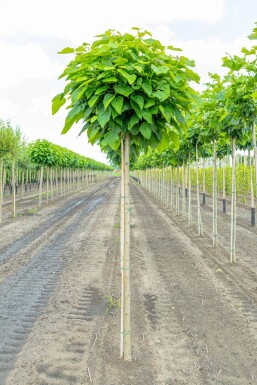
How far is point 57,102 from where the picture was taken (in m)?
3.64

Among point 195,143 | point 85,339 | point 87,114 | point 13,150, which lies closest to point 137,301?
point 85,339

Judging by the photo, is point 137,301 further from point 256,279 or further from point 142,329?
point 256,279

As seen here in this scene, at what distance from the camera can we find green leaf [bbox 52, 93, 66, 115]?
3.61 meters

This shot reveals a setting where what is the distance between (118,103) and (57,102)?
700 mm

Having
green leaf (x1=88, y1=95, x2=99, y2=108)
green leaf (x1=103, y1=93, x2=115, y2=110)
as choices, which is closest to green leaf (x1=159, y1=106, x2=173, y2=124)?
green leaf (x1=103, y1=93, x2=115, y2=110)

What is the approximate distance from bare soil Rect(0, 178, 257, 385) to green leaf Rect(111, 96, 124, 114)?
3018 mm

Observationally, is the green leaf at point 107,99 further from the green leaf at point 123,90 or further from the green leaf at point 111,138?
the green leaf at point 111,138

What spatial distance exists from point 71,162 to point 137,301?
3131cm

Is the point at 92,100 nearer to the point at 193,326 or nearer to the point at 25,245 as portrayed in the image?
the point at 193,326

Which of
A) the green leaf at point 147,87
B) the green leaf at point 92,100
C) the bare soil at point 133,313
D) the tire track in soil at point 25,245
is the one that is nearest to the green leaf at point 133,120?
the green leaf at point 147,87

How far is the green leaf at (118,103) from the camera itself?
3389mm

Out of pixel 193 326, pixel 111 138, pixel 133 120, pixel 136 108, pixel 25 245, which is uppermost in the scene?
pixel 136 108

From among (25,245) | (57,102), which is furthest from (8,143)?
(57,102)

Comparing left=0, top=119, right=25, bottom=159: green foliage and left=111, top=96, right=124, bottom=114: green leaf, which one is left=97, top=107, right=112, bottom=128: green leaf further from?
left=0, top=119, right=25, bottom=159: green foliage
